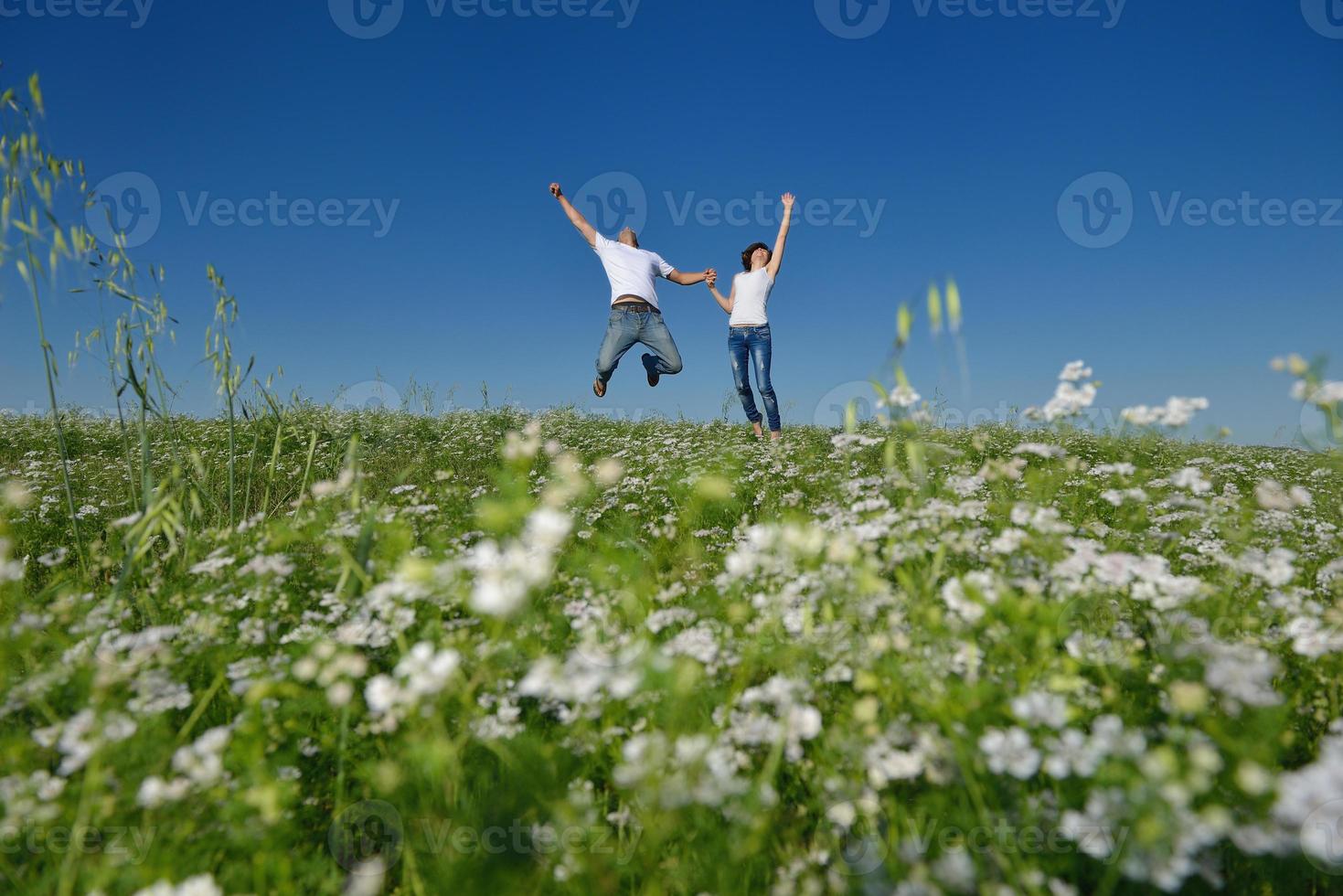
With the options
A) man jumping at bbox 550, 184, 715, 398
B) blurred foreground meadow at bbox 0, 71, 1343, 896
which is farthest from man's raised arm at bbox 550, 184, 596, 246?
blurred foreground meadow at bbox 0, 71, 1343, 896

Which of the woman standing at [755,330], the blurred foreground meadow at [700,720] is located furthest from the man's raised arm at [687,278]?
the blurred foreground meadow at [700,720]

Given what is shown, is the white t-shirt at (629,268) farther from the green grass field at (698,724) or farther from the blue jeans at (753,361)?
the green grass field at (698,724)

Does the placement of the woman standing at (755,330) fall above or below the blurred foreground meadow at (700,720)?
above

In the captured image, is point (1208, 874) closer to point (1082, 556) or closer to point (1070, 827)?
point (1070, 827)

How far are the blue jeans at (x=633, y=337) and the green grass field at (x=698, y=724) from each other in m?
6.44

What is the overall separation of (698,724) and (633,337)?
7734 millimetres

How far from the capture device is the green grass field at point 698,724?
70.7 inches

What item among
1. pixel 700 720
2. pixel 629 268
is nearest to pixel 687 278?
pixel 629 268

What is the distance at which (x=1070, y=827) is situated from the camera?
171cm

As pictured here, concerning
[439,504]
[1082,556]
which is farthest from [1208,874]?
[439,504]

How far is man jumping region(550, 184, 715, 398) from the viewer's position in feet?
31.3

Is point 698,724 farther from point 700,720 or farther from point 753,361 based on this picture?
point 753,361

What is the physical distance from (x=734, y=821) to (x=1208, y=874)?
1.25 m

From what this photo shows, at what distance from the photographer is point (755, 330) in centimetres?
982
